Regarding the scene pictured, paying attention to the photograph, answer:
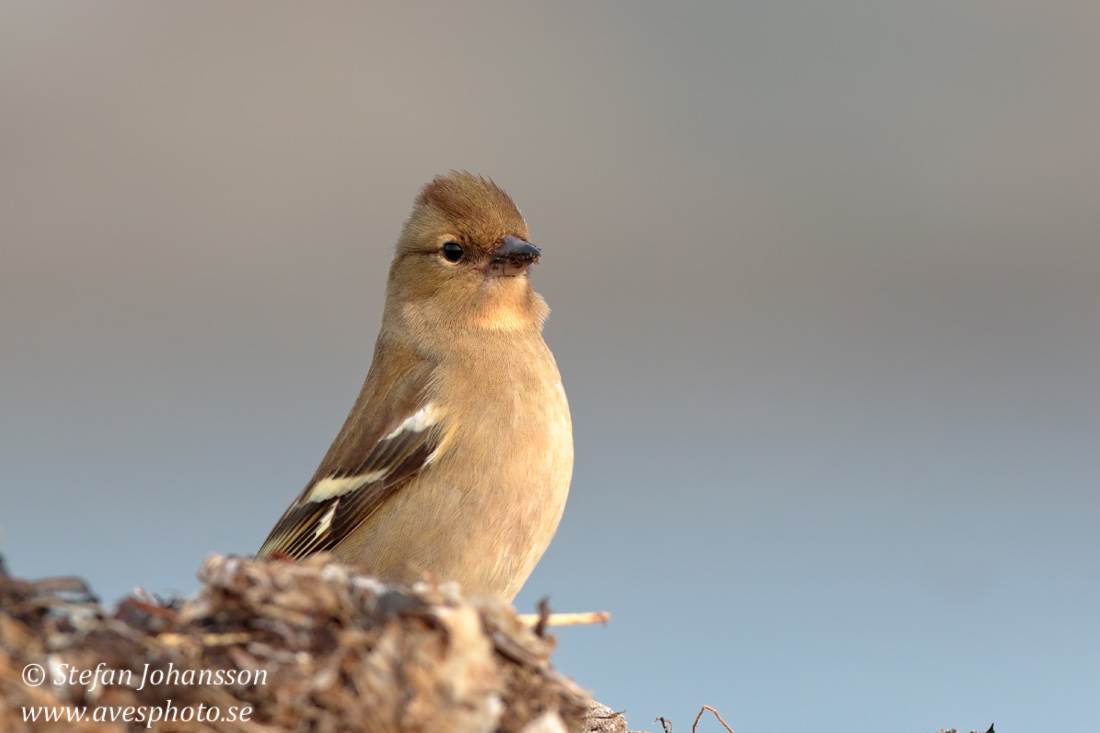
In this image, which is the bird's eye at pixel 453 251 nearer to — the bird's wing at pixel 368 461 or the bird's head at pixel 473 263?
the bird's head at pixel 473 263

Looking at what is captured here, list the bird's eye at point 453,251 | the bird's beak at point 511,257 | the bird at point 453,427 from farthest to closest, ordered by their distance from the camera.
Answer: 1. the bird's eye at point 453,251
2. the bird's beak at point 511,257
3. the bird at point 453,427

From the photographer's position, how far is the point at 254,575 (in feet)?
6.35

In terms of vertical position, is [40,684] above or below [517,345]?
below

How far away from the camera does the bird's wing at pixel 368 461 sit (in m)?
3.82

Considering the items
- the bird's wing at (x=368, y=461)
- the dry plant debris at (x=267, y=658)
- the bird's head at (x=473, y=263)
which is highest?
the bird's head at (x=473, y=263)

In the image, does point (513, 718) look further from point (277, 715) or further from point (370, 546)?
point (370, 546)

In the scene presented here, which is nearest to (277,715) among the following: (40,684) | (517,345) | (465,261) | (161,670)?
(161,670)

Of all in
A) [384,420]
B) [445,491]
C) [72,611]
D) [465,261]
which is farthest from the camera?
[465,261]

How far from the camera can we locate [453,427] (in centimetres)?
380

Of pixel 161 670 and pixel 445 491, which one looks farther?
pixel 445 491

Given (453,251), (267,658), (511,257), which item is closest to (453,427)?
(511,257)

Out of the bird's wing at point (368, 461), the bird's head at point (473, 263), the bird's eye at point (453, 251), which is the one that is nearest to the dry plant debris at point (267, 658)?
the bird's wing at point (368, 461)

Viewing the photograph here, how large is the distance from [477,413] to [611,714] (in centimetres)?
122

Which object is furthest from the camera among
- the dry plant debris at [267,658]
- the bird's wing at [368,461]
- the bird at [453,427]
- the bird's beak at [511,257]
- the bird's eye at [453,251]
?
the bird's eye at [453,251]
